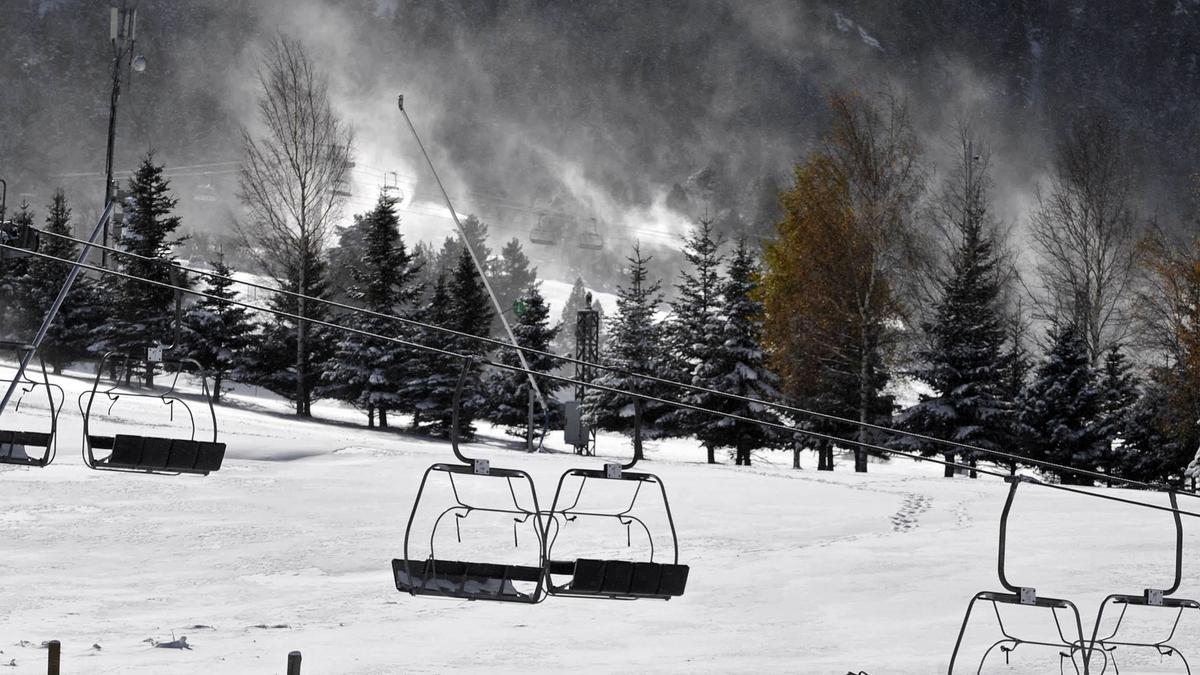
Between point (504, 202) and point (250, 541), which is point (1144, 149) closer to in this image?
point (504, 202)

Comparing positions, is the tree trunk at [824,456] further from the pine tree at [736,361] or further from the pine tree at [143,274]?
the pine tree at [143,274]

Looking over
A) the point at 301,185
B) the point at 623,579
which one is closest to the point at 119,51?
the point at 301,185

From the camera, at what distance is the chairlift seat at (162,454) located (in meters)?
9.66

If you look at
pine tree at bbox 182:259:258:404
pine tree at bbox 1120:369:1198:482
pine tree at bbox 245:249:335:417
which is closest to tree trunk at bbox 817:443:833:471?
pine tree at bbox 1120:369:1198:482

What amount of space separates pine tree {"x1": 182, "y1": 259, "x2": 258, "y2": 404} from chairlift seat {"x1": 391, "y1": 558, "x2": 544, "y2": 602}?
120 ft

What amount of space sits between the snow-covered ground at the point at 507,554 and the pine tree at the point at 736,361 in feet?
31.8

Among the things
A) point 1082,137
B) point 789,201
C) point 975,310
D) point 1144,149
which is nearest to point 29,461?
point 789,201

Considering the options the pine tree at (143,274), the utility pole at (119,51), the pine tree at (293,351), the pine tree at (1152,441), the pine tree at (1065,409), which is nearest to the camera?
the utility pole at (119,51)

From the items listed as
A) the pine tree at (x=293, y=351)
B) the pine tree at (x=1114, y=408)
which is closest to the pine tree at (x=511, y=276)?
the pine tree at (x=293, y=351)

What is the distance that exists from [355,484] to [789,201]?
1438cm

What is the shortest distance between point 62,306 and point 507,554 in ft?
103

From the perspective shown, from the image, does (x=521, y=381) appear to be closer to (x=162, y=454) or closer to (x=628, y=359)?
(x=628, y=359)

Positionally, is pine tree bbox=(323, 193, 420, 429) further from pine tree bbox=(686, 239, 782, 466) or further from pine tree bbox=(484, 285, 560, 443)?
pine tree bbox=(686, 239, 782, 466)

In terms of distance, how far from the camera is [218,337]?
43.8 m
